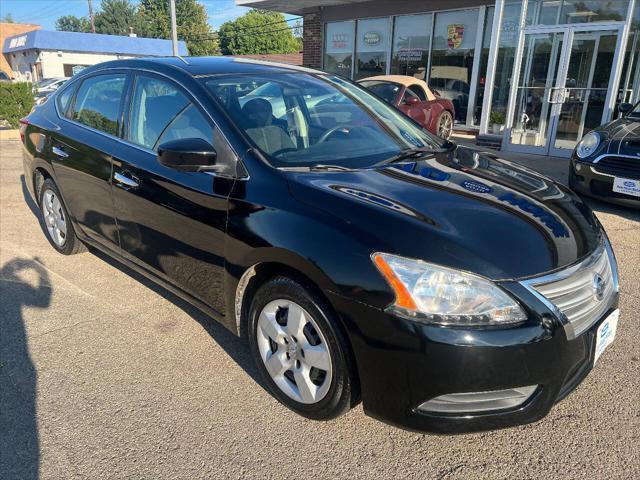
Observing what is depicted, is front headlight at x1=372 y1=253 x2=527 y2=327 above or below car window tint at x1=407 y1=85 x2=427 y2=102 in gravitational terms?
below

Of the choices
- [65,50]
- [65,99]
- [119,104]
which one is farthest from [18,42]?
[119,104]

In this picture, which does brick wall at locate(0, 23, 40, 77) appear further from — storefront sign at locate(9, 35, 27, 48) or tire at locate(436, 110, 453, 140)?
tire at locate(436, 110, 453, 140)

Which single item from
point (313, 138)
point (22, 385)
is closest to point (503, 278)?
point (313, 138)

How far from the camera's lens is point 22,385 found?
274 centimetres

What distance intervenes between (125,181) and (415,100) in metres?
8.43

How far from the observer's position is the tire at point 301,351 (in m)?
2.17

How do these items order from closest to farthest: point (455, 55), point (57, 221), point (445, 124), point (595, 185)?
point (57, 221) < point (595, 185) < point (445, 124) < point (455, 55)

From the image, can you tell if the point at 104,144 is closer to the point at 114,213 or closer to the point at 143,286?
the point at 114,213

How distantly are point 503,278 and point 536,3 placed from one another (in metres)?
10.0

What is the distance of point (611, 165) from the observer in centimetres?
545

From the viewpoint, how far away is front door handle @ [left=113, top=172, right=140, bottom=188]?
10.3 feet

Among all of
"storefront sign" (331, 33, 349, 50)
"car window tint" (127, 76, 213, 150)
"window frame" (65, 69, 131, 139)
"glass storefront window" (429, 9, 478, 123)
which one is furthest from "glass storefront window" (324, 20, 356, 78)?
"car window tint" (127, 76, 213, 150)

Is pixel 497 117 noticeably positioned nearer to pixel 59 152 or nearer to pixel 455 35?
pixel 455 35

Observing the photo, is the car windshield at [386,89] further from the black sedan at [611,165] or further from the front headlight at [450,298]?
the front headlight at [450,298]
